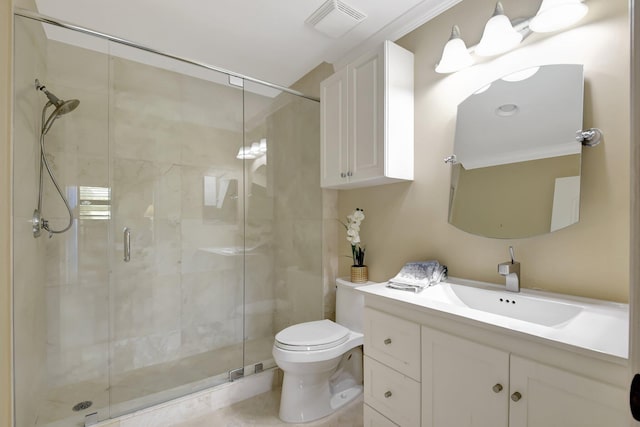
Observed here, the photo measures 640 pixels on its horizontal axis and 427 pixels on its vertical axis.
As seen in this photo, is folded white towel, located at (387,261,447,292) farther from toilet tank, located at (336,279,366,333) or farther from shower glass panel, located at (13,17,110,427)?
shower glass panel, located at (13,17,110,427)

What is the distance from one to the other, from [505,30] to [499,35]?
0.09 feet

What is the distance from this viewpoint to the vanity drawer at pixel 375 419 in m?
1.41

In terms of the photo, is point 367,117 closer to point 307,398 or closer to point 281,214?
point 281,214

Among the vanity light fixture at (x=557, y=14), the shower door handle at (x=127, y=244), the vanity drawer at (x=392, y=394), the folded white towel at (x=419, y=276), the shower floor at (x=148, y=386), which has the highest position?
the vanity light fixture at (x=557, y=14)

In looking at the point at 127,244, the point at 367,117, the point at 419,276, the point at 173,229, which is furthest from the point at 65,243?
the point at 419,276

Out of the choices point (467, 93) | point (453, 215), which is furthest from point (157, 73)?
point (453, 215)

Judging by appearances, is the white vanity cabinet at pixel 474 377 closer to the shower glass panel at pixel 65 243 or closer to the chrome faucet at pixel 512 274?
the chrome faucet at pixel 512 274

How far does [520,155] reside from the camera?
1432mm

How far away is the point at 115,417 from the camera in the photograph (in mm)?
1785

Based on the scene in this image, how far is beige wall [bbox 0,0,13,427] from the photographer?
1358mm

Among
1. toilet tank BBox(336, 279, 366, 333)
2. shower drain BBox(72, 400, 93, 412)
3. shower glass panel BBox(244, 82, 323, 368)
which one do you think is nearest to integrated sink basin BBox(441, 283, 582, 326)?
toilet tank BBox(336, 279, 366, 333)

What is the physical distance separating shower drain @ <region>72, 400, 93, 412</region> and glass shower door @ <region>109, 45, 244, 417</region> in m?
0.11

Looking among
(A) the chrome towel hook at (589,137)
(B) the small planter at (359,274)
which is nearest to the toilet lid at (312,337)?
(B) the small planter at (359,274)

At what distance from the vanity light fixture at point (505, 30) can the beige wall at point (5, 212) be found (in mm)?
2074
